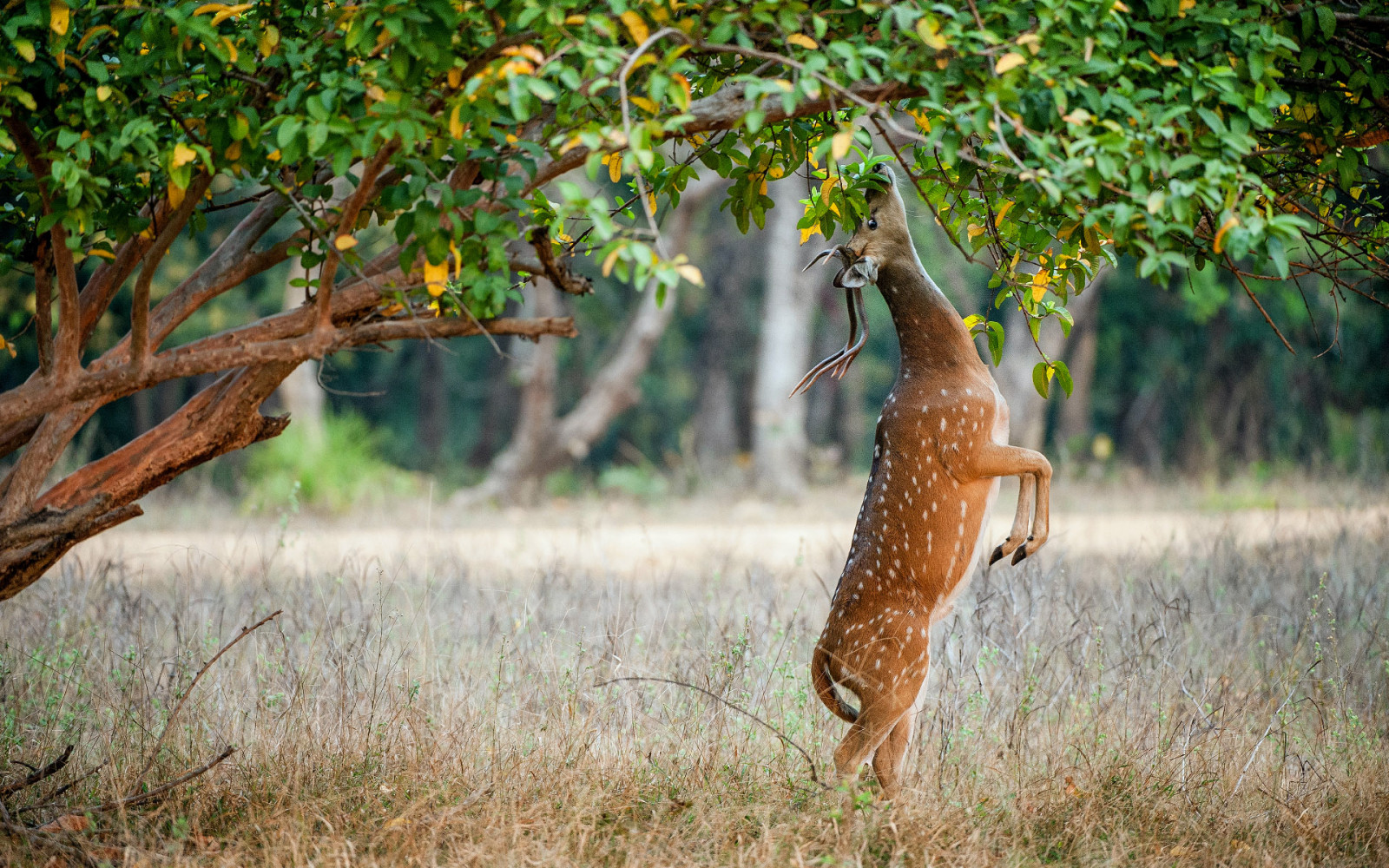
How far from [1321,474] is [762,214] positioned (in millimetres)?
13318

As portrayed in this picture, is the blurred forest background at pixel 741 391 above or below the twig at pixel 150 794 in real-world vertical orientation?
above

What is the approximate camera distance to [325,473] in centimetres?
1442

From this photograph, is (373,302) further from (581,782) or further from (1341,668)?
(1341,668)

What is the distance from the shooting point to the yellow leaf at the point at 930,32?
2.68 metres

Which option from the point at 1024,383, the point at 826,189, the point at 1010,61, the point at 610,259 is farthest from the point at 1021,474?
the point at 1024,383

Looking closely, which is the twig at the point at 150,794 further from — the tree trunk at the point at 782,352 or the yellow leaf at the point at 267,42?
the tree trunk at the point at 782,352

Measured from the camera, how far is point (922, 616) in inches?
151

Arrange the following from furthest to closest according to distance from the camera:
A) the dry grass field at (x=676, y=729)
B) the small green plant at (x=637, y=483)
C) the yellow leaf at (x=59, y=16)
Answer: the small green plant at (x=637, y=483) < the dry grass field at (x=676, y=729) < the yellow leaf at (x=59, y=16)

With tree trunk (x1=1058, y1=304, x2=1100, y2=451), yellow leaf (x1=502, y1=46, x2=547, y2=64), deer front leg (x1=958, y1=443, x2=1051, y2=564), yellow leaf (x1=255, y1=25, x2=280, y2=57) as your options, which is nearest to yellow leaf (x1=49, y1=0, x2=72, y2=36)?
yellow leaf (x1=255, y1=25, x2=280, y2=57)

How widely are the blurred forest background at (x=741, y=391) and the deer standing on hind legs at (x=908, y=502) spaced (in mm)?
6320

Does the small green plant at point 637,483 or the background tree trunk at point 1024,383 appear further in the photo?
the small green plant at point 637,483

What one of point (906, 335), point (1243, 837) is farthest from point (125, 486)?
point (1243, 837)

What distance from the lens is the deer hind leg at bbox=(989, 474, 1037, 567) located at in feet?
12.6

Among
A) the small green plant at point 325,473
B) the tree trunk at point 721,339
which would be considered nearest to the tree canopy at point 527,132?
the small green plant at point 325,473
